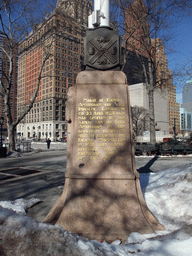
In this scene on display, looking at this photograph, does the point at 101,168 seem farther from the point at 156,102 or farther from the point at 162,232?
the point at 156,102

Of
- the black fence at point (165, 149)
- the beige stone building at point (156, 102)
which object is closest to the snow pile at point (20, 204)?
the black fence at point (165, 149)

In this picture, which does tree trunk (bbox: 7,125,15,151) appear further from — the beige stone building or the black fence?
the beige stone building

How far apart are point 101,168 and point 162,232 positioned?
164 cm

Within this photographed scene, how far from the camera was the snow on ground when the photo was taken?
2.38 meters

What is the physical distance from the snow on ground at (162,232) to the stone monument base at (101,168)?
362 millimetres

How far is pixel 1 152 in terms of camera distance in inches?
677

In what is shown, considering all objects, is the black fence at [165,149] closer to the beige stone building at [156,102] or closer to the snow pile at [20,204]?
the snow pile at [20,204]

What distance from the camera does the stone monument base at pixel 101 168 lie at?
3.49m

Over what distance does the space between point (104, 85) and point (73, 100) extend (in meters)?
0.81

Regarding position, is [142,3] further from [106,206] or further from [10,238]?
[10,238]

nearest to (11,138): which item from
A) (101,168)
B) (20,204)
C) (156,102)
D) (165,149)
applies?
(165,149)

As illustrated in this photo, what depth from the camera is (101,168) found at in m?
3.88

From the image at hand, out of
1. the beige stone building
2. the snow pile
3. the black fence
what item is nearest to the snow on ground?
the snow pile

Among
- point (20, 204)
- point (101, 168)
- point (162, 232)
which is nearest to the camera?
point (162, 232)
